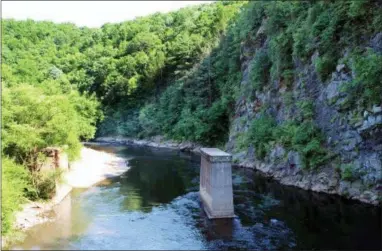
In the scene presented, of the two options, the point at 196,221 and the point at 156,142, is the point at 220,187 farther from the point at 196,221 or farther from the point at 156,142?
the point at 156,142

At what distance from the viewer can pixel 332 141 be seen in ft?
103

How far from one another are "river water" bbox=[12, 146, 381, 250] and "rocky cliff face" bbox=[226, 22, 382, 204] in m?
1.33

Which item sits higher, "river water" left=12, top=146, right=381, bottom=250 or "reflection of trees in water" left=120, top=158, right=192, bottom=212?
"reflection of trees in water" left=120, top=158, right=192, bottom=212

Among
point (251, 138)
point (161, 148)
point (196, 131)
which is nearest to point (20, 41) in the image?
point (161, 148)

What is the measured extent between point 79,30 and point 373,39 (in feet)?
357

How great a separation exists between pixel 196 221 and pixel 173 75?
59.5m

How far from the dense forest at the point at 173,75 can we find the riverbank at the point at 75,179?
114 centimetres

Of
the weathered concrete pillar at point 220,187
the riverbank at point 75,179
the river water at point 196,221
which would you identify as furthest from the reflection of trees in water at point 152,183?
the weathered concrete pillar at point 220,187

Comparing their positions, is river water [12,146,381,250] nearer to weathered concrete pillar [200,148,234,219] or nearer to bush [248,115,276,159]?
weathered concrete pillar [200,148,234,219]

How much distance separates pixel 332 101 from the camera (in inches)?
1265

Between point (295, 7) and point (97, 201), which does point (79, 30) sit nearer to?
point (295, 7)

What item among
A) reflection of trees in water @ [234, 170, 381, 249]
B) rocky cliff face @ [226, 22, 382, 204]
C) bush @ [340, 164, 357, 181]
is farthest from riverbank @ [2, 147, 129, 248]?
bush @ [340, 164, 357, 181]

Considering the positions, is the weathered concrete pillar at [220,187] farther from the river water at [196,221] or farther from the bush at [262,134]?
the bush at [262,134]

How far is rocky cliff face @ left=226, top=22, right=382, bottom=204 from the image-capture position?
2708cm
